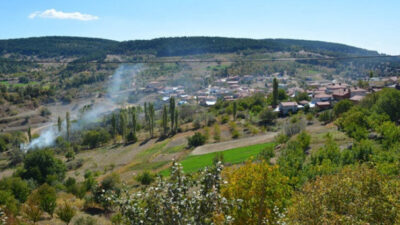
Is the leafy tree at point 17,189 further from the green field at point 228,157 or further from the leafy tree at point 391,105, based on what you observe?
the leafy tree at point 391,105

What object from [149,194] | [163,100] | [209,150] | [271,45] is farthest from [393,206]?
[271,45]

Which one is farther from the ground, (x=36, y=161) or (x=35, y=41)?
(x=35, y=41)

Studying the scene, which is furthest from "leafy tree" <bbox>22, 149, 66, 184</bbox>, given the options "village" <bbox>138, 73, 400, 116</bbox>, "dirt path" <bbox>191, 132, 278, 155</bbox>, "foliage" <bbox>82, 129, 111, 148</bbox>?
"village" <bbox>138, 73, 400, 116</bbox>

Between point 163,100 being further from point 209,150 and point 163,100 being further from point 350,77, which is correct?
point 350,77

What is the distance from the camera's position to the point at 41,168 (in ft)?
104

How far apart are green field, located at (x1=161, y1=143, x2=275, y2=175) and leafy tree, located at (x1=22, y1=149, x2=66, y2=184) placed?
1106cm

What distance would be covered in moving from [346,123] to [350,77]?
8725cm

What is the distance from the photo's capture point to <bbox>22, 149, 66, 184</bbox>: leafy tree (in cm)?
3094

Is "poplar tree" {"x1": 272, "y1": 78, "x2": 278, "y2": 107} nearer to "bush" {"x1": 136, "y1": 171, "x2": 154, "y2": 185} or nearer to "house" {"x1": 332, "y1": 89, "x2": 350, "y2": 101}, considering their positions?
"house" {"x1": 332, "y1": 89, "x2": 350, "y2": 101}

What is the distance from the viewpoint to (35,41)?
A: 166875mm

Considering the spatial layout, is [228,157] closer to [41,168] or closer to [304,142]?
[304,142]

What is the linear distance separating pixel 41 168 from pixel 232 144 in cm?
2177

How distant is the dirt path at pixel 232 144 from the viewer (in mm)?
38625

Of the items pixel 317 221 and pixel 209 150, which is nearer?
pixel 317 221
